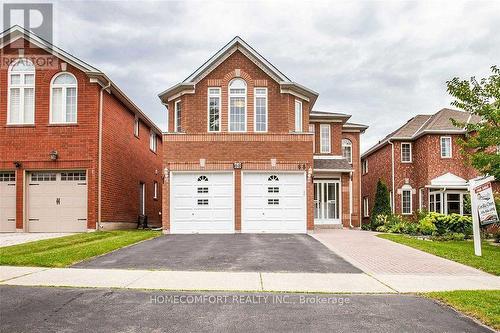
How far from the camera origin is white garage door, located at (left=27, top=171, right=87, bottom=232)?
19.5m

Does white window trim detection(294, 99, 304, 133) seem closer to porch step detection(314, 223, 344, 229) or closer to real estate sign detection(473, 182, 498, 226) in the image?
porch step detection(314, 223, 344, 229)

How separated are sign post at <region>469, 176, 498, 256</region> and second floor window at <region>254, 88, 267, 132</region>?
9.65 metres

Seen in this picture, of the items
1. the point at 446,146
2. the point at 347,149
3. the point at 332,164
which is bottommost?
the point at 332,164

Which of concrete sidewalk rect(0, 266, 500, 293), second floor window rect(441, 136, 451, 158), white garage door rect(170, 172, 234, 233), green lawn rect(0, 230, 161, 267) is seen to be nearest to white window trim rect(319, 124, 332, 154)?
second floor window rect(441, 136, 451, 158)

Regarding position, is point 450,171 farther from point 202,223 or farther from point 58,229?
point 58,229

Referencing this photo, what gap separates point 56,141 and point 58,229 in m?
3.63

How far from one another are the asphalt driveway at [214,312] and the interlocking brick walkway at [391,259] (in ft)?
10.7

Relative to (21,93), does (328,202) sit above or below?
below

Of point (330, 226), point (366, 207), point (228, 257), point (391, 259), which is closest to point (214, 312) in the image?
point (228, 257)

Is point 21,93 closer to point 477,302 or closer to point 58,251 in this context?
point 58,251

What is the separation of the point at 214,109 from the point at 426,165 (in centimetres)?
1466

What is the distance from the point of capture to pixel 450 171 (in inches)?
1128

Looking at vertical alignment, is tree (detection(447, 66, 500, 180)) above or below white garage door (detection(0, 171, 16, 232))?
above

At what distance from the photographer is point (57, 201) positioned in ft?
64.5
